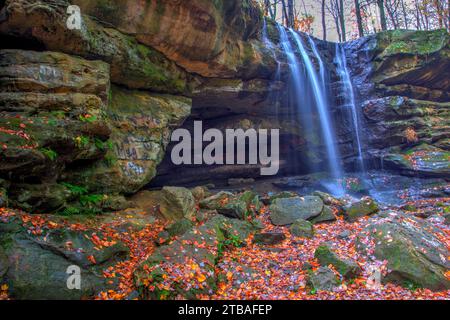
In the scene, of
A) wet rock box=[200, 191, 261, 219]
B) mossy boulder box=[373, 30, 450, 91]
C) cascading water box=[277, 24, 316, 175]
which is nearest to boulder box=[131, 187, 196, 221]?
wet rock box=[200, 191, 261, 219]

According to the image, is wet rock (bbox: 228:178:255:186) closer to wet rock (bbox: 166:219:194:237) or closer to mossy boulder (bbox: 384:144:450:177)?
mossy boulder (bbox: 384:144:450:177)

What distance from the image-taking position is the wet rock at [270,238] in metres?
7.65

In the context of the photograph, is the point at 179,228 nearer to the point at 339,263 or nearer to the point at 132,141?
the point at 339,263

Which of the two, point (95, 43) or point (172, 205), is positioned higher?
point (95, 43)

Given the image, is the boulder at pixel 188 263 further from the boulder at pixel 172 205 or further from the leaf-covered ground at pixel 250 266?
the boulder at pixel 172 205

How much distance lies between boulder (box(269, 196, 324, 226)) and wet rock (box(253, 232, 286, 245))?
1.19 m

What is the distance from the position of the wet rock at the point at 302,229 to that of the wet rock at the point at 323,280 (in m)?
2.22

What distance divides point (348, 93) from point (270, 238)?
12781 millimetres

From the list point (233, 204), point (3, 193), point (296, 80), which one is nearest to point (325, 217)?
point (233, 204)

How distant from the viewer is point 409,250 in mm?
5941

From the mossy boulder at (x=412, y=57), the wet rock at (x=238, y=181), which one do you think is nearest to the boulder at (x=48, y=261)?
the wet rock at (x=238, y=181)

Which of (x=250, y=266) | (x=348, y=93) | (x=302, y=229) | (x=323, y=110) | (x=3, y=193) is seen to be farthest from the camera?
(x=348, y=93)

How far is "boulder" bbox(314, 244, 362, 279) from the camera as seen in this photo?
568 centimetres

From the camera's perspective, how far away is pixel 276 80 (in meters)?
15.2
